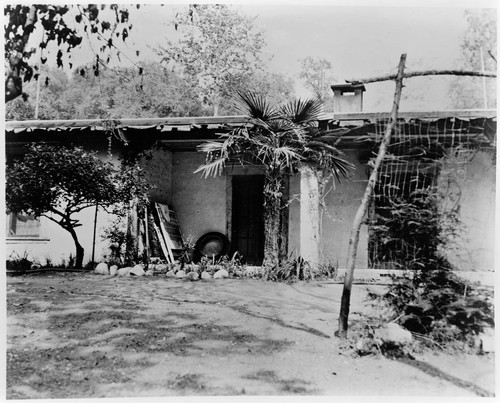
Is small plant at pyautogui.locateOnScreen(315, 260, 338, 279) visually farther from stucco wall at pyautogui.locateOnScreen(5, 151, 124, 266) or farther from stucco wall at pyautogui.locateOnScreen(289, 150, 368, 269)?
stucco wall at pyautogui.locateOnScreen(5, 151, 124, 266)

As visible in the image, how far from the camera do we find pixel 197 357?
155 inches

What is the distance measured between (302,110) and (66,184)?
393cm

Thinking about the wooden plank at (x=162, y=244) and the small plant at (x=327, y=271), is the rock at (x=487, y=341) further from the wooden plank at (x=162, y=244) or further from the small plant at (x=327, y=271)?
the wooden plank at (x=162, y=244)

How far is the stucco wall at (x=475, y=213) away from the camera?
4704 millimetres

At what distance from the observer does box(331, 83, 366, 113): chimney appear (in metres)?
10.5

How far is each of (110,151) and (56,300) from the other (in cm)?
364

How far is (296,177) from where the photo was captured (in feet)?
29.1

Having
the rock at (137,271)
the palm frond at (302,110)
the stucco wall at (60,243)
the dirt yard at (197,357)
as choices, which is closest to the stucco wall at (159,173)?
the stucco wall at (60,243)

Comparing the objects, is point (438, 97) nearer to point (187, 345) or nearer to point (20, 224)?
point (187, 345)

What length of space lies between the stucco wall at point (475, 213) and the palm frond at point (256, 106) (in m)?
2.64

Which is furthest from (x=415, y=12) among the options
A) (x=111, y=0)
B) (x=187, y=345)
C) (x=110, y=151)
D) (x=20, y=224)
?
(x=20, y=224)

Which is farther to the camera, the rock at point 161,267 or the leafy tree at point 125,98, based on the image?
the leafy tree at point 125,98

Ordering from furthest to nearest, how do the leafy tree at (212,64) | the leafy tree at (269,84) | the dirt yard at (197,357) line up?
the leafy tree at (212,64) → the leafy tree at (269,84) → the dirt yard at (197,357)

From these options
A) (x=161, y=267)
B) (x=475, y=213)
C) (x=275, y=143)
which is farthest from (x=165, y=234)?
(x=475, y=213)
